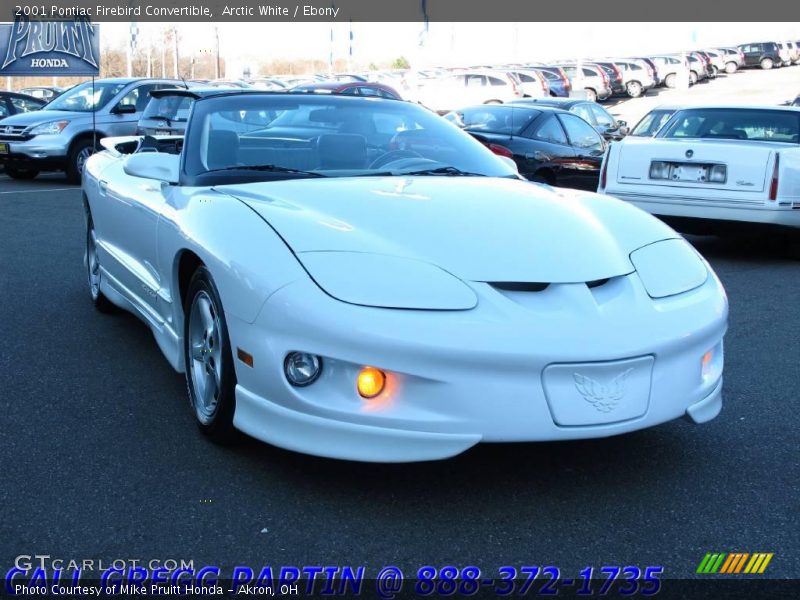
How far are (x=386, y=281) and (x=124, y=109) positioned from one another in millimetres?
12593

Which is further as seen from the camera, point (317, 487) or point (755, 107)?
point (755, 107)

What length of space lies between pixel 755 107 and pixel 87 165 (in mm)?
6059

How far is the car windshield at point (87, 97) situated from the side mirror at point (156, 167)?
442 inches

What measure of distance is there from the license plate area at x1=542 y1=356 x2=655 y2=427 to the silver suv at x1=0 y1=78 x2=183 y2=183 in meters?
12.5

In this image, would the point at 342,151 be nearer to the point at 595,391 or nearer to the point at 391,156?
the point at 391,156

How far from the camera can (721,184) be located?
26.5 ft

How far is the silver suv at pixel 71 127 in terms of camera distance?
14.3 metres

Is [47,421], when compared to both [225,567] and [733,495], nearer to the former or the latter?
[225,567]

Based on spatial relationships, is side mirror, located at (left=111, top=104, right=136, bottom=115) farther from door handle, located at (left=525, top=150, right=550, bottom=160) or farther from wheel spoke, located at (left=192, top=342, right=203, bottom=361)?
wheel spoke, located at (left=192, top=342, right=203, bottom=361)

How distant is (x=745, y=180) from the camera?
26.2 ft

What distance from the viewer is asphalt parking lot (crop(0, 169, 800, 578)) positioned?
9.41ft

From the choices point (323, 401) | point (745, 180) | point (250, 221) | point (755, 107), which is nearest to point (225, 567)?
point (323, 401)
